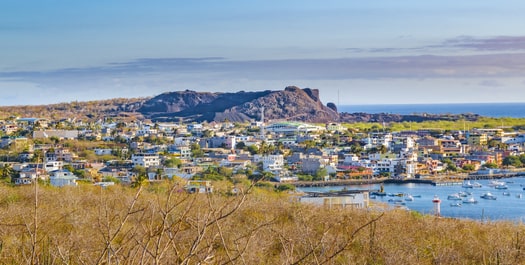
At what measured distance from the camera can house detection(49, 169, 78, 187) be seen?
56.8ft

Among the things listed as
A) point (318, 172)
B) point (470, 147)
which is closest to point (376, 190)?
point (318, 172)

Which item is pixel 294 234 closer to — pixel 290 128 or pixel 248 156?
pixel 248 156

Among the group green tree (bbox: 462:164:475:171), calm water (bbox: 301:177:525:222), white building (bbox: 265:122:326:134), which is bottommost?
calm water (bbox: 301:177:525:222)

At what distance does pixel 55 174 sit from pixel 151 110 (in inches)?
1629

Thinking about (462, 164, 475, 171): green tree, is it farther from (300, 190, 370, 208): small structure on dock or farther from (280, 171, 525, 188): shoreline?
(300, 190, 370, 208): small structure on dock

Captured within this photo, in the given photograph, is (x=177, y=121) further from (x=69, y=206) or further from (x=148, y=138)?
(x=69, y=206)

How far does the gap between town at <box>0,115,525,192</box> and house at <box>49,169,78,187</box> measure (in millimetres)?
22

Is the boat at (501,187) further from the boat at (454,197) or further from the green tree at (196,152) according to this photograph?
the green tree at (196,152)

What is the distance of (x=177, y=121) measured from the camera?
5259 centimetres

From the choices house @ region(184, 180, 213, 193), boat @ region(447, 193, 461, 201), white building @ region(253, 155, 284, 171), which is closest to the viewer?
house @ region(184, 180, 213, 193)

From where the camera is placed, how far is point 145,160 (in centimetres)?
2342

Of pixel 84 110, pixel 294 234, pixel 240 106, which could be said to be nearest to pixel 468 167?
pixel 294 234

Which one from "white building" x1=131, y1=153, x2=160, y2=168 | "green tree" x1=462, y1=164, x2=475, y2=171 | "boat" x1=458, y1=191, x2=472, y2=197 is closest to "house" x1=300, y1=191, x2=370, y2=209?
"boat" x1=458, y1=191, x2=472, y2=197

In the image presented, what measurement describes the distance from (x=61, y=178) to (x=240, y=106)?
39414 mm
